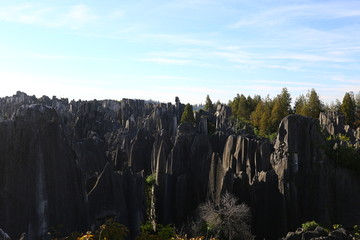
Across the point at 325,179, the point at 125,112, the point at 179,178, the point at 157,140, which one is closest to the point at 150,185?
the point at 179,178

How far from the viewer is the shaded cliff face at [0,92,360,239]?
1761cm

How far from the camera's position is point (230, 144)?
41.1 metres

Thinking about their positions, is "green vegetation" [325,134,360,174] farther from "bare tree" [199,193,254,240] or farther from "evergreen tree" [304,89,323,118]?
"evergreen tree" [304,89,323,118]

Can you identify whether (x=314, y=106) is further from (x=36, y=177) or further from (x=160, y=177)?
(x=36, y=177)

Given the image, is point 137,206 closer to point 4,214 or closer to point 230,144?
point 4,214

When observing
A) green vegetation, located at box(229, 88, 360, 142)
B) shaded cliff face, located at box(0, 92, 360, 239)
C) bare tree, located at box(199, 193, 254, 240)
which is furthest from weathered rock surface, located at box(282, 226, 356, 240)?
green vegetation, located at box(229, 88, 360, 142)

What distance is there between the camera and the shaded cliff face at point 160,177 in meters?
17.6

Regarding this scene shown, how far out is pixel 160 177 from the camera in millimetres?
33625

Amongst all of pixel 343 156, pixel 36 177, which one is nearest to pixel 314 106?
pixel 343 156

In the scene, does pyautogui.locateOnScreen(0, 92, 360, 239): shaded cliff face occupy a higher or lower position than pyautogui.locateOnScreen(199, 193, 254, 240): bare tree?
higher

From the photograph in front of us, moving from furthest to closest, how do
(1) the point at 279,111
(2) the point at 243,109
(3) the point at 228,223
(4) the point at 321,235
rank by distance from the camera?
(2) the point at 243,109, (1) the point at 279,111, (3) the point at 228,223, (4) the point at 321,235

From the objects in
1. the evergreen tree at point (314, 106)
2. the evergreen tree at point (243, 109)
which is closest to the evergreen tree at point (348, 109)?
the evergreen tree at point (314, 106)

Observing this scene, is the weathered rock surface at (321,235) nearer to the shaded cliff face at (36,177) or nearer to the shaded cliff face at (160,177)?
the shaded cliff face at (160,177)

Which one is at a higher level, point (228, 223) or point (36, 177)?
point (36, 177)
